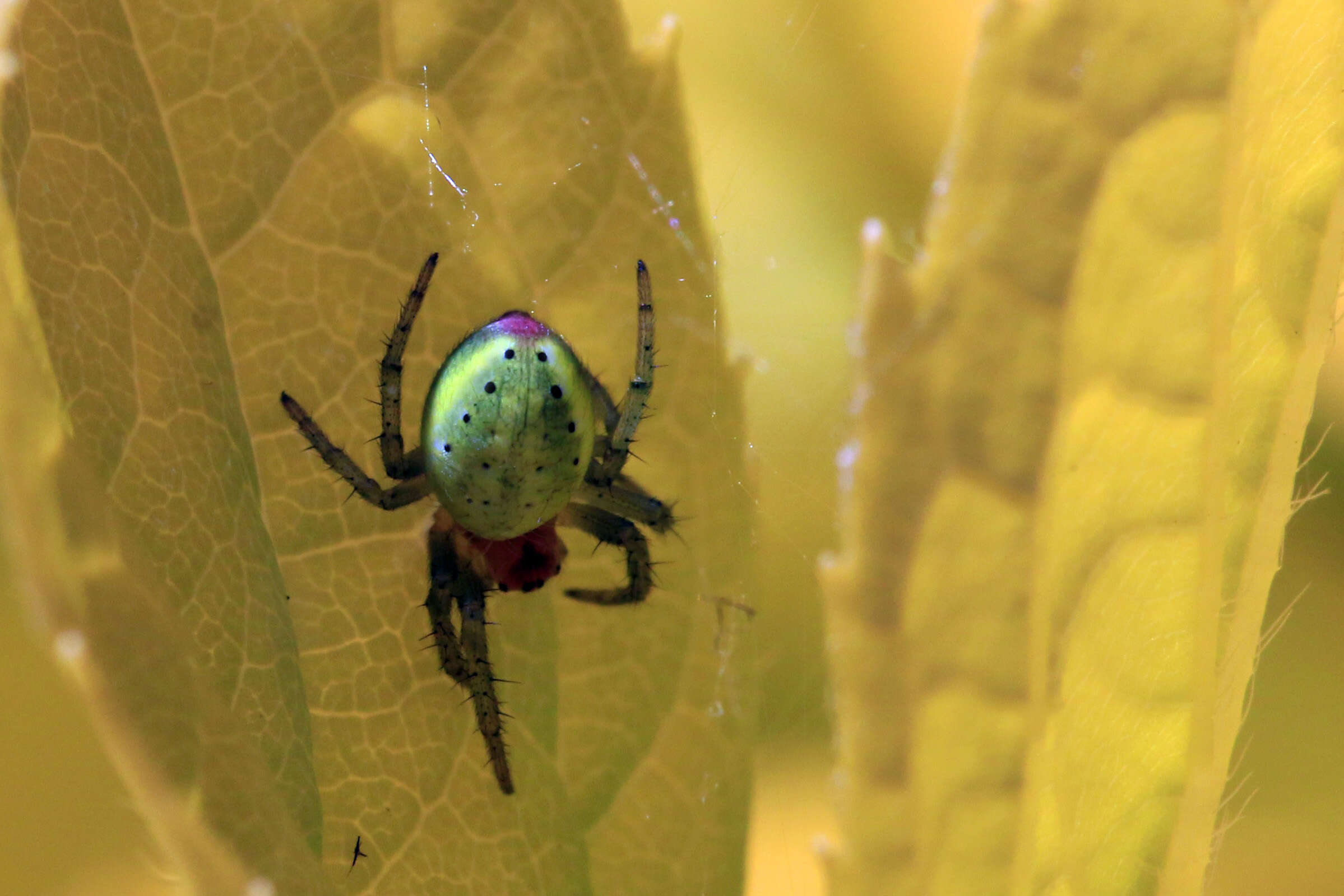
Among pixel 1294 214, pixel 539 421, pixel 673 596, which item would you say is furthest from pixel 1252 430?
pixel 539 421

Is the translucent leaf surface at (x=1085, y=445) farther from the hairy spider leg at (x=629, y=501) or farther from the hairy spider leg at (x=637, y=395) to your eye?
the hairy spider leg at (x=629, y=501)

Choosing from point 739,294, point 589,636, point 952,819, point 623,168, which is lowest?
point 952,819

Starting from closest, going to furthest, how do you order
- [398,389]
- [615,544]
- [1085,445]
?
[1085,445]
[398,389]
[615,544]

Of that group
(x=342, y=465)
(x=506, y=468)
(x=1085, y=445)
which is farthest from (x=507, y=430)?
(x=1085, y=445)

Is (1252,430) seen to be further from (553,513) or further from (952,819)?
(553,513)

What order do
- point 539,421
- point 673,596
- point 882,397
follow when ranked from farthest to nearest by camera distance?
1. point 539,421
2. point 673,596
3. point 882,397

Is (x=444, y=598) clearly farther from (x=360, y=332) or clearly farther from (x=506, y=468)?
(x=360, y=332)
